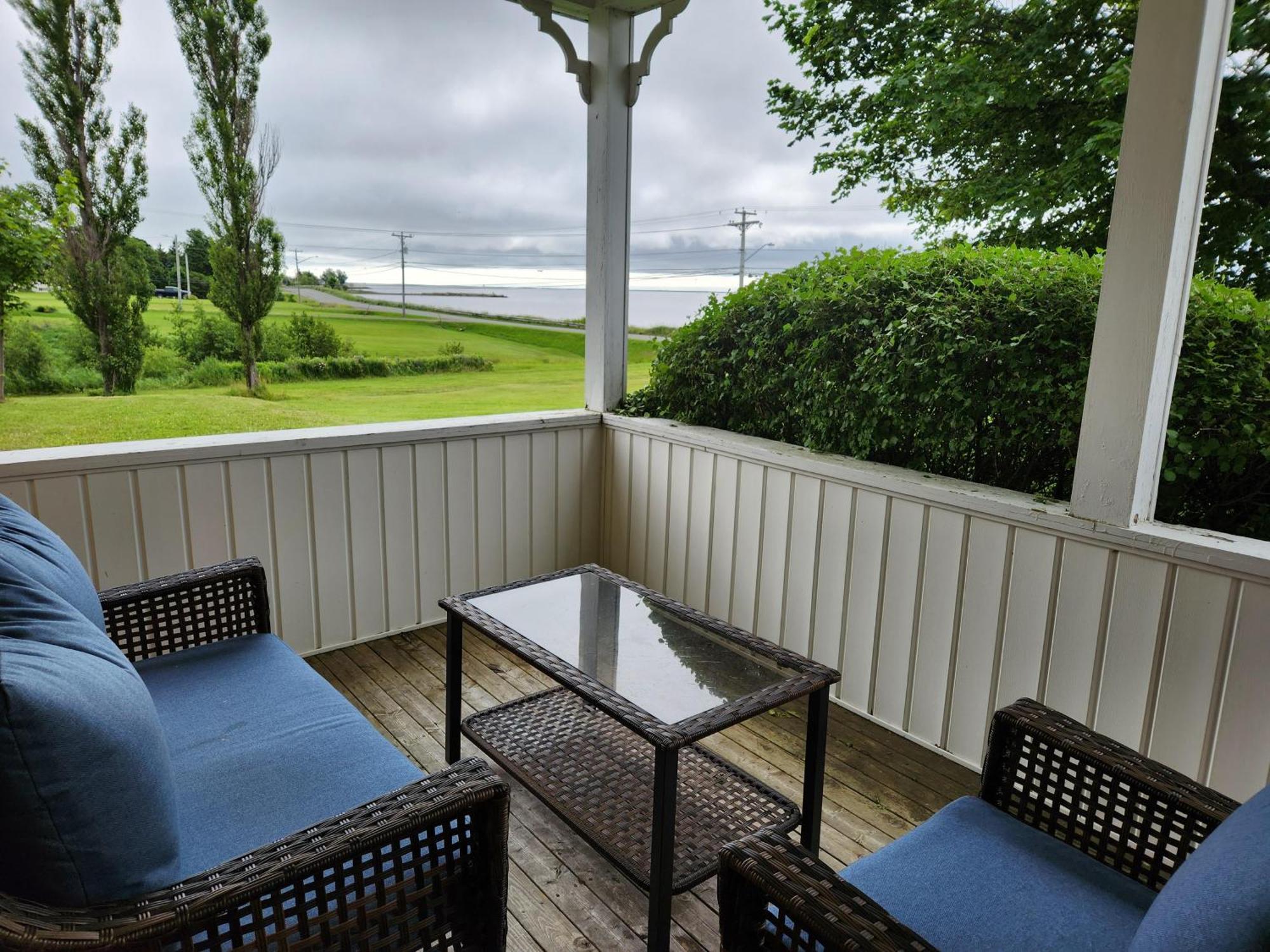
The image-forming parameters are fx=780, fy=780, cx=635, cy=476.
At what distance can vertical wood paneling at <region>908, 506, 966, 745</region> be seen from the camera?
239 cm

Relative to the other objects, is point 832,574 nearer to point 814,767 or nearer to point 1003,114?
point 814,767

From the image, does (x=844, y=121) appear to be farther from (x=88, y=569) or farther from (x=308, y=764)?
(x=88, y=569)

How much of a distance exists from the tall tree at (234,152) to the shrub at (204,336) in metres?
0.04

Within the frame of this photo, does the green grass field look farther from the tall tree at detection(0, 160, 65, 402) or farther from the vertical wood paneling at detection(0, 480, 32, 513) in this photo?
the vertical wood paneling at detection(0, 480, 32, 513)

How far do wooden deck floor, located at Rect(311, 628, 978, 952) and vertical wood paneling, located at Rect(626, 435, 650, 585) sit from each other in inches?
29.9

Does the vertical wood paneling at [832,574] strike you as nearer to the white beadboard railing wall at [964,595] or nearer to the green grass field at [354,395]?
the white beadboard railing wall at [964,595]

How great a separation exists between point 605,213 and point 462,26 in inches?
42.3

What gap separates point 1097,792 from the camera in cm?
139

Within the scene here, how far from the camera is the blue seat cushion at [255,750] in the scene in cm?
137

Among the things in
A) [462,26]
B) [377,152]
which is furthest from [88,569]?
[462,26]

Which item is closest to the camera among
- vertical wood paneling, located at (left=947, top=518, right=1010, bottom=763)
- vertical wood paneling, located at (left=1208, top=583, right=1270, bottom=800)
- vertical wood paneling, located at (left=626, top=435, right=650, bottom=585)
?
vertical wood paneling, located at (left=1208, top=583, right=1270, bottom=800)

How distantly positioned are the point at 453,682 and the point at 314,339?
2.08 metres

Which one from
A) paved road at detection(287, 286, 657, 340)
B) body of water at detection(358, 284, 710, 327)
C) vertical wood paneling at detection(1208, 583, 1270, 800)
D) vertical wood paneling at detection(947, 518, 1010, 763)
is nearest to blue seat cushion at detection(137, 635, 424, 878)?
vertical wood paneling at detection(947, 518, 1010, 763)

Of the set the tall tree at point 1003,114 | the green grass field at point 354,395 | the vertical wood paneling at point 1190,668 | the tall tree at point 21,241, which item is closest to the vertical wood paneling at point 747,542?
the green grass field at point 354,395
